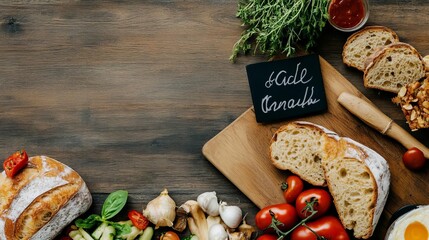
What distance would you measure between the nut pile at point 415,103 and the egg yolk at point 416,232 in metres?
0.47

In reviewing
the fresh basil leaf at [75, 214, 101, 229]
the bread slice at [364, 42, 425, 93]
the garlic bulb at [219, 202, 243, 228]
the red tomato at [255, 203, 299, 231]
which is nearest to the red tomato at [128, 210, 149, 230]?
the fresh basil leaf at [75, 214, 101, 229]

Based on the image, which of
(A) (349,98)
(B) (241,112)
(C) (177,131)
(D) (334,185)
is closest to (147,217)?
(C) (177,131)

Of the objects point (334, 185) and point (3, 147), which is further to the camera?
point (3, 147)

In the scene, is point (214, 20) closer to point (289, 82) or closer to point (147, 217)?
point (289, 82)

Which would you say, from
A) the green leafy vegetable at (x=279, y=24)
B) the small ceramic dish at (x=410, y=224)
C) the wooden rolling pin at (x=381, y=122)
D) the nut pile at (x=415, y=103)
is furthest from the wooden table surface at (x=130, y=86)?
the small ceramic dish at (x=410, y=224)

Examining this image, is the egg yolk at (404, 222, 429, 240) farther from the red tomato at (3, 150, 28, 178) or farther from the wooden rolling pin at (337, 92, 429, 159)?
the red tomato at (3, 150, 28, 178)

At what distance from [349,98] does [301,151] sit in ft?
1.19

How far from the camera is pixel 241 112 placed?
10.4ft

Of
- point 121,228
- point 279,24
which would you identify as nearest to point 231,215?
point 121,228

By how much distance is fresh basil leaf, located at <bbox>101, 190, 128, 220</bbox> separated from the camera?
3.10 meters

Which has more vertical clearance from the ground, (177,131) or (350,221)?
(177,131)

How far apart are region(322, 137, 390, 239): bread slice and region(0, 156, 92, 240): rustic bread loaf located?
1.29 metres

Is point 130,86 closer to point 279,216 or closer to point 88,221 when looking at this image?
point 88,221

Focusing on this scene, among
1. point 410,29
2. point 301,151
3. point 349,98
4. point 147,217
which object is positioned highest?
point 410,29
